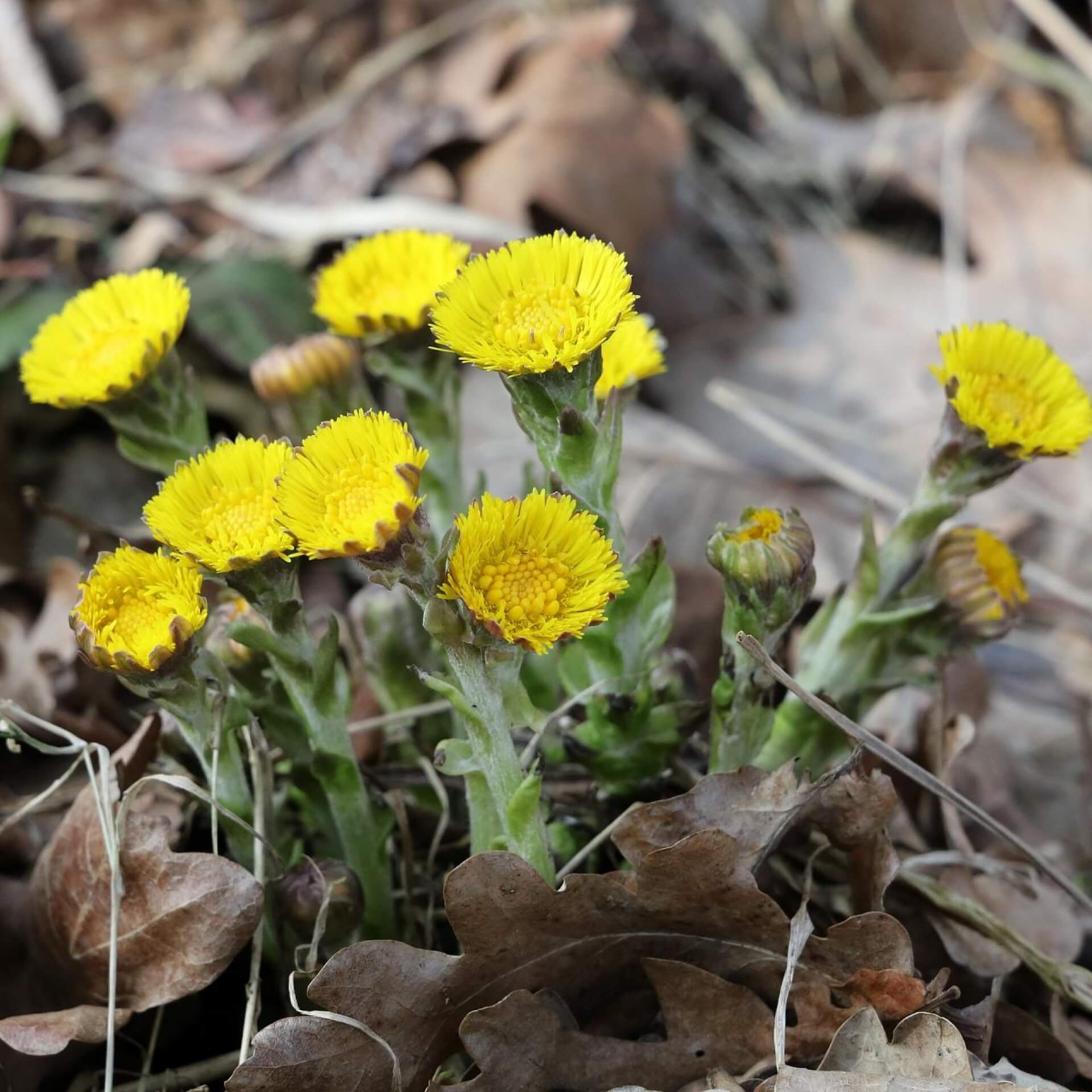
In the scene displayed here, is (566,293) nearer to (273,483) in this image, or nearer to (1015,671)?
(273,483)

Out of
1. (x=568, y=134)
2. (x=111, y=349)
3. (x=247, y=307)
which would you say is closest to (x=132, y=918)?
(x=111, y=349)

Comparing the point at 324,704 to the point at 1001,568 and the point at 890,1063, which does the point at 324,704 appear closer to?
the point at 890,1063

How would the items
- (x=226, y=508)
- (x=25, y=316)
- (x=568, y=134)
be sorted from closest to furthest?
(x=226, y=508)
(x=25, y=316)
(x=568, y=134)

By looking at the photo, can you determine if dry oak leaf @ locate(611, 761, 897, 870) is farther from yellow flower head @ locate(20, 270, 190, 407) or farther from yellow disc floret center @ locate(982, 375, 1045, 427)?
yellow flower head @ locate(20, 270, 190, 407)

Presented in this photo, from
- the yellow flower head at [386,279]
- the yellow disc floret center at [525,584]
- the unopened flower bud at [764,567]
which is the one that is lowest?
the unopened flower bud at [764,567]

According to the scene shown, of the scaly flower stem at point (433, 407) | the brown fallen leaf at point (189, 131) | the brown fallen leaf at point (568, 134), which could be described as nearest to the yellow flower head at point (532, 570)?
the scaly flower stem at point (433, 407)

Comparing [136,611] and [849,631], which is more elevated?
[136,611]

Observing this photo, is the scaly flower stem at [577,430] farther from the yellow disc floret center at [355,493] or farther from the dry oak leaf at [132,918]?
the dry oak leaf at [132,918]
